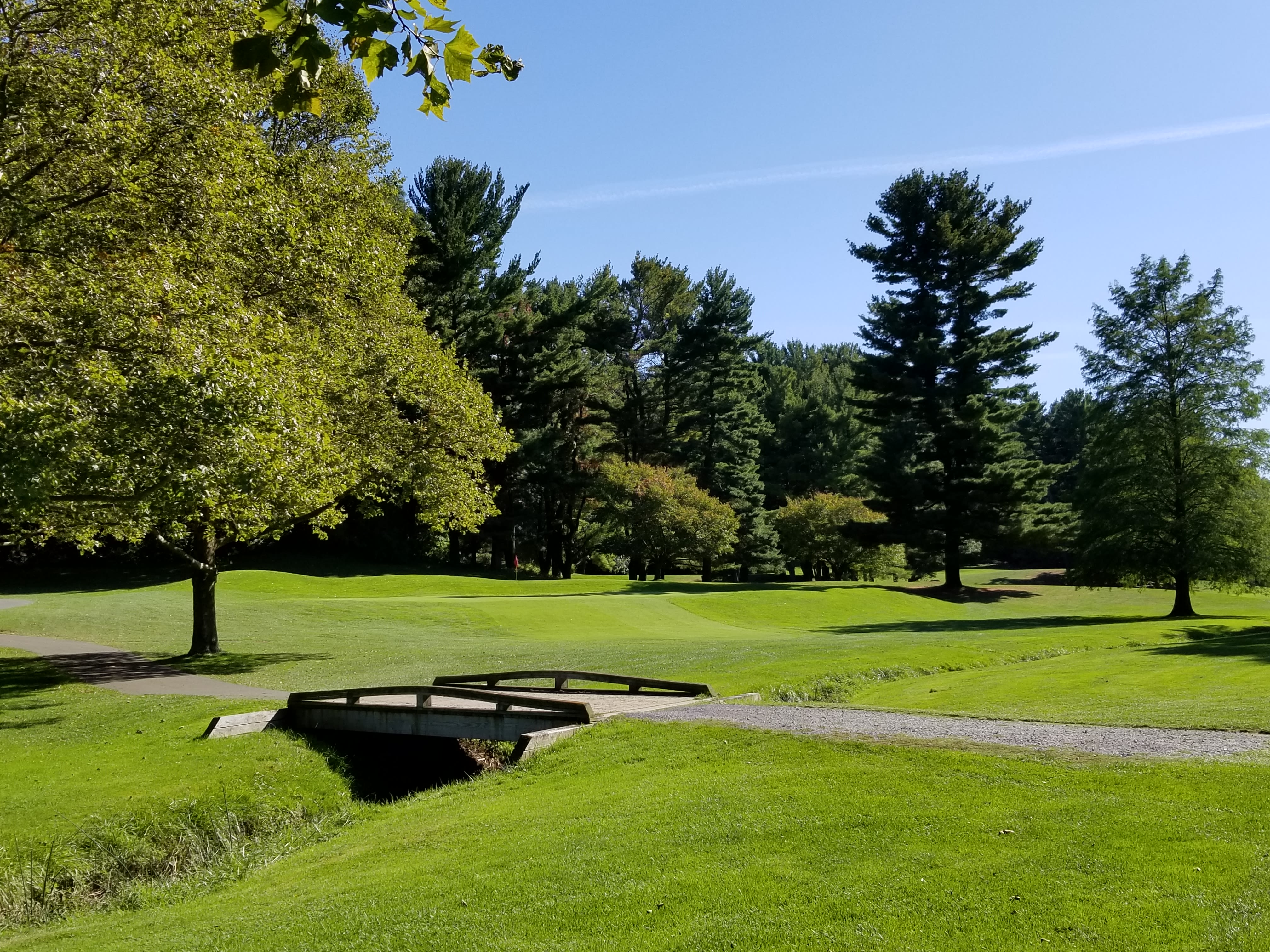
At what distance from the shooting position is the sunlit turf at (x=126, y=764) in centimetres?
1173

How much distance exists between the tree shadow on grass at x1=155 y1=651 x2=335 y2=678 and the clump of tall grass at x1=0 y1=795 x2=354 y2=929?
8536mm

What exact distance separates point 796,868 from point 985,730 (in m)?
5.69

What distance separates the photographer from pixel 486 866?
26.2 ft

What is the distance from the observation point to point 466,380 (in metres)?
24.9

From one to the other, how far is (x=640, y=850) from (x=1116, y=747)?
573cm

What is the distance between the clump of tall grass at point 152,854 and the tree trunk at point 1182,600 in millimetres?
35007

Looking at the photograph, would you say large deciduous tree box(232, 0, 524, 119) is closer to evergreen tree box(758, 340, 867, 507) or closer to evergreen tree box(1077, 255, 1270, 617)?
evergreen tree box(1077, 255, 1270, 617)

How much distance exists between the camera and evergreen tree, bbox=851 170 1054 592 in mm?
48750

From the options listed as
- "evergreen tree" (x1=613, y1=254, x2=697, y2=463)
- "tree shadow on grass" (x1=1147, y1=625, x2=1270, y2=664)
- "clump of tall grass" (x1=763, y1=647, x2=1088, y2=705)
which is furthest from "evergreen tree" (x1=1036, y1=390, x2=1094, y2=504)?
"clump of tall grass" (x1=763, y1=647, x2=1088, y2=705)

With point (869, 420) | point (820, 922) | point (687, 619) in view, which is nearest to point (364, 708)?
point (820, 922)

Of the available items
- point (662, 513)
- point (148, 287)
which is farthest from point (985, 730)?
point (662, 513)

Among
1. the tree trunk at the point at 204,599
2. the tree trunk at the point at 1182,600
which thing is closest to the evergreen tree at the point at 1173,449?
the tree trunk at the point at 1182,600

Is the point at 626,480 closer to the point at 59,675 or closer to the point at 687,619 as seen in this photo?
the point at 687,619

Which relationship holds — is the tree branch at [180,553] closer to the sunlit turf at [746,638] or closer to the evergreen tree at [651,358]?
the sunlit turf at [746,638]
